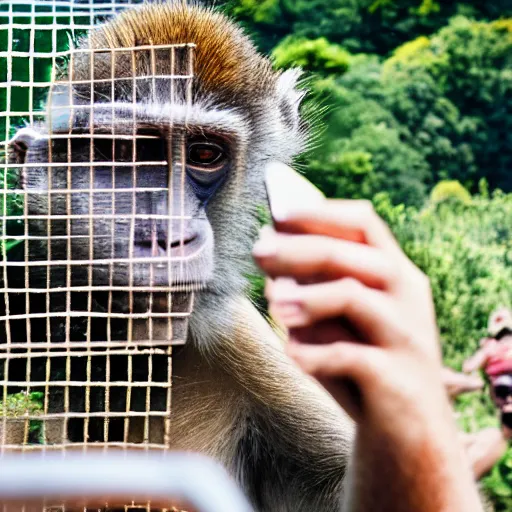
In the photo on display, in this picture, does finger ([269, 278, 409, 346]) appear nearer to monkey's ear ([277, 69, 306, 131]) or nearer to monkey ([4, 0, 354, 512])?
monkey ([4, 0, 354, 512])

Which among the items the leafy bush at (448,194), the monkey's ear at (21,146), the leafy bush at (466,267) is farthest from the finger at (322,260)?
the leafy bush at (448,194)

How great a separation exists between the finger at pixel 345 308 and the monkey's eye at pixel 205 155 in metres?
1.22

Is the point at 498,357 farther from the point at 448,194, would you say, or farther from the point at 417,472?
the point at 417,472

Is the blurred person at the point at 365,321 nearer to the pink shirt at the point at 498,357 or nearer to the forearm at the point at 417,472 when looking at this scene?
the forearm at the point at 417,472

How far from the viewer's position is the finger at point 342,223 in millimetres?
748

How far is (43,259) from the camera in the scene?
1.79 meters

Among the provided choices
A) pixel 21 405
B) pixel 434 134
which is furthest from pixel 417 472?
pixel 434 134

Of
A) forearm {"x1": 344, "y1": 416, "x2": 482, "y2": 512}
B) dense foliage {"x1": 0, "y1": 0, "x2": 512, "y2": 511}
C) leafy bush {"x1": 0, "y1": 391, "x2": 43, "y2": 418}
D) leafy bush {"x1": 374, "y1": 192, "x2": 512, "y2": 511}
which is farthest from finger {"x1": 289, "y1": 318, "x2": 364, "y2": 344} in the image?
leafy bush {"x1": 374, "y1": 192, "x2": 512, "y2": 511}

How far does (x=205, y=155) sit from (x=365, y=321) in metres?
1.26

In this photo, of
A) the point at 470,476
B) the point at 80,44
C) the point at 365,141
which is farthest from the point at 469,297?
the point at 470,476

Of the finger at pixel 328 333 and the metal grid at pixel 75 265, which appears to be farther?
the metal grid at pixel 75 265

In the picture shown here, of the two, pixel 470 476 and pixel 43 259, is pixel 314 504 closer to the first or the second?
pixel 43 259

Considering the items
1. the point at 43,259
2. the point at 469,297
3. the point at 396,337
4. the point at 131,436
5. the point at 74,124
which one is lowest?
the point at 469,297

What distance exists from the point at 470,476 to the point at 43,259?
1.18 m
